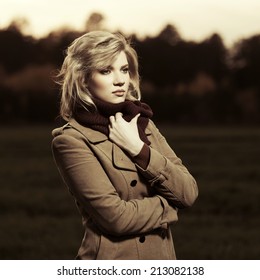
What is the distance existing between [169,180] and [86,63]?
1.21ft

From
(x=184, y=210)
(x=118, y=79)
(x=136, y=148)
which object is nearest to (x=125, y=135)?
(x=136, y=148)

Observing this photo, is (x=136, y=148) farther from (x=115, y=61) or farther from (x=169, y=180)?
(x=115, y=61)

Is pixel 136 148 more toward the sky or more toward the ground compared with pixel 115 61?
more toward the ground

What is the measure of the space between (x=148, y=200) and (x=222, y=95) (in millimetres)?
17872

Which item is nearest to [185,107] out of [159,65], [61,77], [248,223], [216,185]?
[159,65]

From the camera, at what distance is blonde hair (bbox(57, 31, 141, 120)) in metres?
1.85

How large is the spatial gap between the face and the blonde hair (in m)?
0.02

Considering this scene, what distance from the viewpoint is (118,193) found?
190 cm

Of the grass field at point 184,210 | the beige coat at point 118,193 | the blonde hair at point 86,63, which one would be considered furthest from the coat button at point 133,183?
the grass field at point 184,210

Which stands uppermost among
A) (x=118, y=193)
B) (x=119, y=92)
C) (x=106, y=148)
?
(x=119, y=92)

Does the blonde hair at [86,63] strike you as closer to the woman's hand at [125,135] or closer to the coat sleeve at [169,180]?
the woman's hand at [125,135]

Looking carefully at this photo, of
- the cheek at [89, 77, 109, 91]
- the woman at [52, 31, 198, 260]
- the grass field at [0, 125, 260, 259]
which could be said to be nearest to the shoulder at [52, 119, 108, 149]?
the woman at [52, 31, 198, 260]

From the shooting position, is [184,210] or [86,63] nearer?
[86,63]

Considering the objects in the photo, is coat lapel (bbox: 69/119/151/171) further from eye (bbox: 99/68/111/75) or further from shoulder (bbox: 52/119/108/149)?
eye (bbox: 99/68/111/75)
